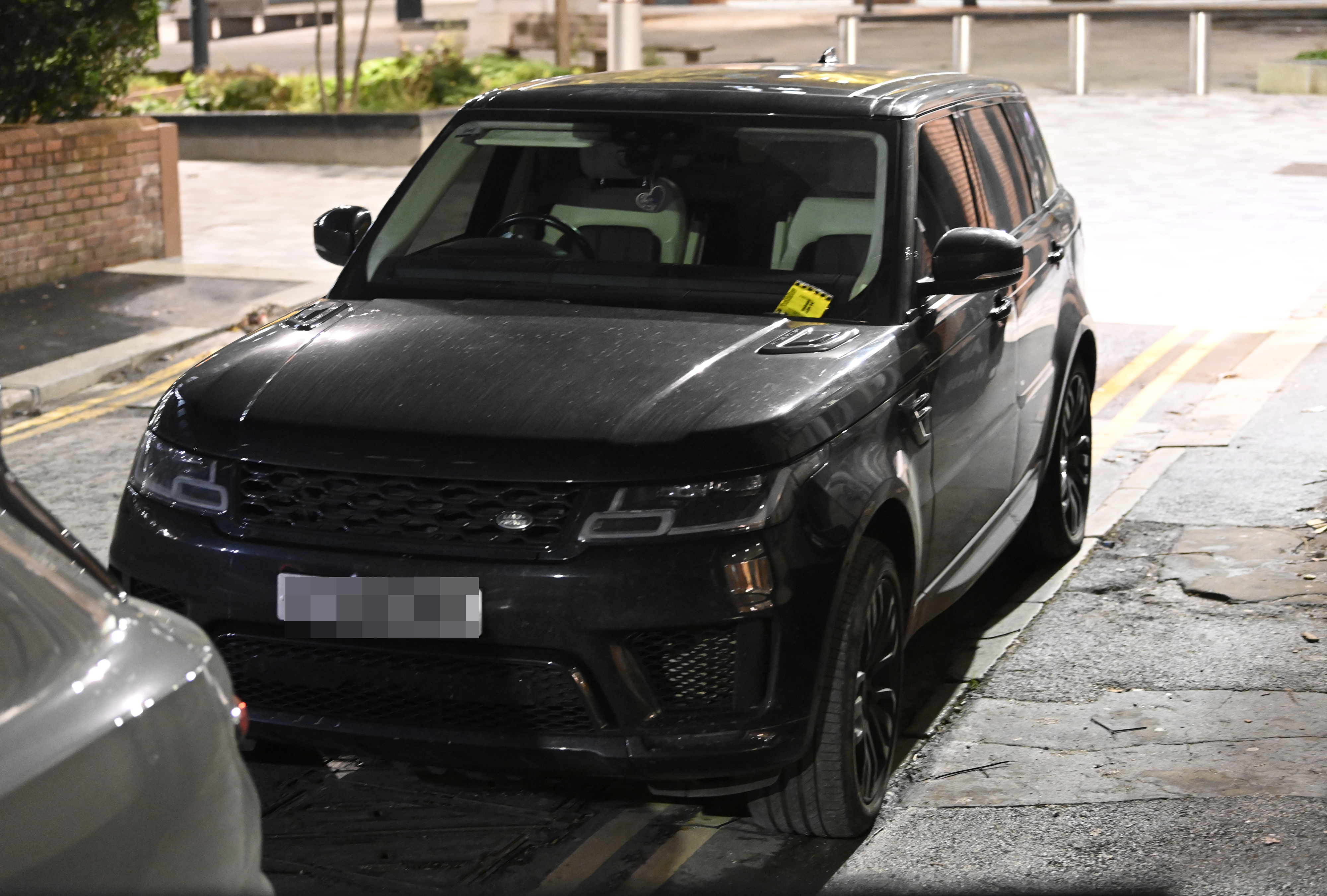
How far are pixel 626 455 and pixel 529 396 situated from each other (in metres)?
0.37

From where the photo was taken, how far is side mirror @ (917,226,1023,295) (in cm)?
488

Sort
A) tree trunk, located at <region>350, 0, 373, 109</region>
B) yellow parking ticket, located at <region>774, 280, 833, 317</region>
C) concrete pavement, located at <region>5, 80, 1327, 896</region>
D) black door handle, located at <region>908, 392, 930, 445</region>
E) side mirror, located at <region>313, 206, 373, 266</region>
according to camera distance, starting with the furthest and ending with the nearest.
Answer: tree trunk, located at <region>350, 0, 373, 109</region> → side mirror, located at <region>313, 206, 373, 266</region> → yellow parking ticket, located at <region>774, 280, 833, 317</region> → black door handle, located at <region>908, 392, 930, 445</region> → concrete pavement, located at <region>5, 80, 1327, 896</region>

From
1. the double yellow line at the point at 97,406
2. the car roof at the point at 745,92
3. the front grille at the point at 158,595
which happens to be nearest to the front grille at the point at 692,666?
the front grille at the point at 158,595

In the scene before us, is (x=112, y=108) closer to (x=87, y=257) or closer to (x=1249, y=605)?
(x=87, y=257)

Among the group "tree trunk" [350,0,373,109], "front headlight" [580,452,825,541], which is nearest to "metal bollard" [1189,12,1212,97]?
"tree trunk" [350,0,373,109]

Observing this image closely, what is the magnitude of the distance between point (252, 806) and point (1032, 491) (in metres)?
4.02

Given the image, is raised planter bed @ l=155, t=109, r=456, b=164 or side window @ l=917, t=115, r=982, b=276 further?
raised planter bed @ l=155, t=109, r=456, b=164

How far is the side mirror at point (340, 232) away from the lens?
18.4ft

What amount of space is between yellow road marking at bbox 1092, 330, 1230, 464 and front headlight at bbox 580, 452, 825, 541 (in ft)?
14.2

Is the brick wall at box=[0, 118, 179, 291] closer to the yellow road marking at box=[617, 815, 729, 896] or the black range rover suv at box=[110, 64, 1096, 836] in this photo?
the black range rover suv at box=[110, 64, 1096, 836]

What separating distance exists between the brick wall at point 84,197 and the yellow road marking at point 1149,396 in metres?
7.74

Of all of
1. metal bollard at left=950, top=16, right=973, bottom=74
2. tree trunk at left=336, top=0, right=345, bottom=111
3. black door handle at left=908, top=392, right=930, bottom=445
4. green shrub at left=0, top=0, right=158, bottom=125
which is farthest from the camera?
metal bollard at left=950, top=16, right=973, bottom=74

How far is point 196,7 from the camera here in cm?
2608

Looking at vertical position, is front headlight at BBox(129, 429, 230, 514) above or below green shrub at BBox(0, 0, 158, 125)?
below
